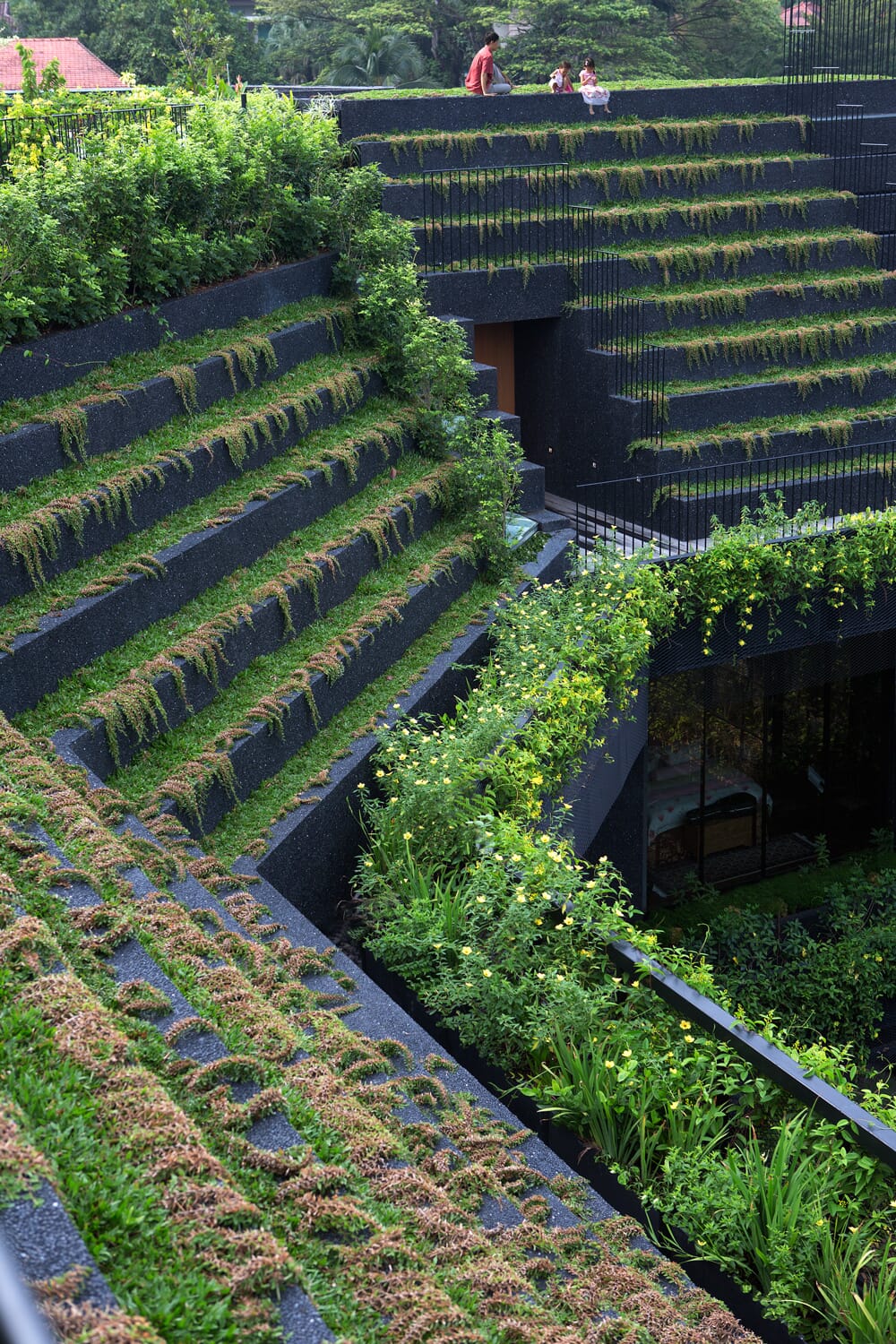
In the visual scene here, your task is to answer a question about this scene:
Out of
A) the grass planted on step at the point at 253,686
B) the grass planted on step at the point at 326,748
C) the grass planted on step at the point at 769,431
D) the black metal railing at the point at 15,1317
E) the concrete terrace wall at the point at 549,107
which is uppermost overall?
the concrete terrace wall at the point at 549,107

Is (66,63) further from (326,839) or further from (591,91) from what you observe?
(326,839)

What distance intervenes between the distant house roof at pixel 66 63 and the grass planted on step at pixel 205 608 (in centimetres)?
2279

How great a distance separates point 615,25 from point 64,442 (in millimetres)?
33398

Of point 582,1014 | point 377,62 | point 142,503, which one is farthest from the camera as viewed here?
point 377,62

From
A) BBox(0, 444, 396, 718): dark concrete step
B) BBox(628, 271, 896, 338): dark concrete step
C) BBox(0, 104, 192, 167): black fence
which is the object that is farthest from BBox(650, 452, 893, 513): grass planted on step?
BBox(0, 104, 192, 167): black fence

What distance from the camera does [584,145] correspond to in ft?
59.6

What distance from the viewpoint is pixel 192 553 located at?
28.6 ft

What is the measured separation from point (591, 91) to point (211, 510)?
11869 mm

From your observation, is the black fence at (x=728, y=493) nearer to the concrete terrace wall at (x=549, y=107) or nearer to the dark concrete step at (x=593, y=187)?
the dark concrete step at (x=593, y=187)

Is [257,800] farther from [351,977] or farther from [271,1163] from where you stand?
[271,1163]

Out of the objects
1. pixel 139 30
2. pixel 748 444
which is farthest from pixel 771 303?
pixel 139 30

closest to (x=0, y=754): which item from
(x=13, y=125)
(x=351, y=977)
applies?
(x=351, y=977)

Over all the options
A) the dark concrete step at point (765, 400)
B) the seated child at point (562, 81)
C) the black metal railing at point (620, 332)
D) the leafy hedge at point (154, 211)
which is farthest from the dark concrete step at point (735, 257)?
the leafy hedge at point (154, 211)

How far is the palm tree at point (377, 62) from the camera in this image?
1355 inches
